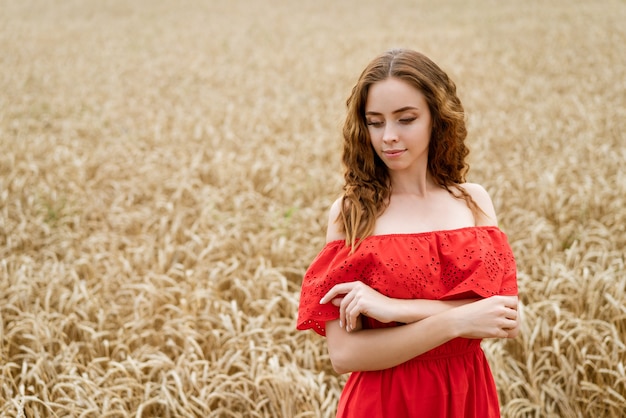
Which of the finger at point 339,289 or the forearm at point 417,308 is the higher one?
the finger at point 339,289

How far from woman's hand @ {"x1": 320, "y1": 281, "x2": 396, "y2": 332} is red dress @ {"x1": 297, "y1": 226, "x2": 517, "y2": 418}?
0.05 meters

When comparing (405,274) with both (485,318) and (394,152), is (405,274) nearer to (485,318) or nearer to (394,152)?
(485,318)

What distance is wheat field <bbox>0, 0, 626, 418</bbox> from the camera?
11.5 ft

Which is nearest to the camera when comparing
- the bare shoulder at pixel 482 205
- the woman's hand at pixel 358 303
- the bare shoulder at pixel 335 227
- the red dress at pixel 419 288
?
the woman's hand at pixel 358 303

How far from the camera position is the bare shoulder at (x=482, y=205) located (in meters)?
2.12

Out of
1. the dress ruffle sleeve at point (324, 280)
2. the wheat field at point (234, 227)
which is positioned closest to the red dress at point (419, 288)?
the dress ruffle sleeve at point (324, 280)

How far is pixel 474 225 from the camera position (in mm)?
2123

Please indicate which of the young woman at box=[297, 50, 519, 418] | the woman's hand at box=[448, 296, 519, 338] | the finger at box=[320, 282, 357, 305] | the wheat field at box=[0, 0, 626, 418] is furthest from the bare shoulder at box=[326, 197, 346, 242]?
the wheat field at box=[0, 0, 626, 418]

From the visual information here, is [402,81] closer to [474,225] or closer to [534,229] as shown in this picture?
[474,225]

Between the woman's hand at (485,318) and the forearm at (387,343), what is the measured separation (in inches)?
1.4

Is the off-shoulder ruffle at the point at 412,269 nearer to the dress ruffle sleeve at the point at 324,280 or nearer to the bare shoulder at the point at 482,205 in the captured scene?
the dress ruffle sleeve at the point at 324,280

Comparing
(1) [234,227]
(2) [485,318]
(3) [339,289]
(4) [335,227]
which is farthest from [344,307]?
(1) [234,227]

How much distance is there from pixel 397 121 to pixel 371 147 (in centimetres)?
14

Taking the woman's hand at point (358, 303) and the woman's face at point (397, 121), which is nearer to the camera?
the woman's hand at point (358, 303)
